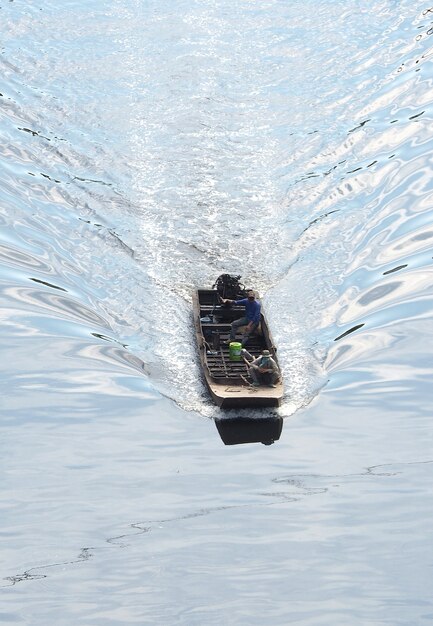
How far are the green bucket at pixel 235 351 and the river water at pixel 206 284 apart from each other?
1.26 metres

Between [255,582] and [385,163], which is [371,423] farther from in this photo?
[385,163]

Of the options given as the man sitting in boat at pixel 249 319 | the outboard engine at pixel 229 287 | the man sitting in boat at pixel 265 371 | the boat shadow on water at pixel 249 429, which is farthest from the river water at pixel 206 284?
the outboard engine at pixel 229 287

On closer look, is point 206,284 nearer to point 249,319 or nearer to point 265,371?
point 249,319

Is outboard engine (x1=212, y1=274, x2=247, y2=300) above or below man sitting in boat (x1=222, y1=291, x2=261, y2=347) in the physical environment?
above

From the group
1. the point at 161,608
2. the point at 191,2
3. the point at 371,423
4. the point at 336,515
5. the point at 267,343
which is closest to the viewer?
the point at 161,608

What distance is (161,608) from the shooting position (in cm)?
2264

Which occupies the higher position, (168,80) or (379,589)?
(168,80)

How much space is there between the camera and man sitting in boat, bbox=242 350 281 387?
3024cm

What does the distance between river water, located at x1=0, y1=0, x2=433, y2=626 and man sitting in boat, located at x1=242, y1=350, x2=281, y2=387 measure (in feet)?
2.96

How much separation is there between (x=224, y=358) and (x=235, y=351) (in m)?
0.46

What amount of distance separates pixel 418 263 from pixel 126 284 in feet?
31.9

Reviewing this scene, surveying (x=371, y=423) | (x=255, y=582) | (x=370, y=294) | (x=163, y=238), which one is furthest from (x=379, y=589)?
(x=163, y=238)

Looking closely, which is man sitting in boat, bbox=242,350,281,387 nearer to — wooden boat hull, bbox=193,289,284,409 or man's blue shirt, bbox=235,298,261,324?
wooden boat hull, bbox=193,289,284,409

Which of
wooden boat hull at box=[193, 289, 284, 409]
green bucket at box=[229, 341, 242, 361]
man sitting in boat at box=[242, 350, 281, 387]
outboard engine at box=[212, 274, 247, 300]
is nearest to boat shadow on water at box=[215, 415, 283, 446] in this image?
wooden boat hull at box=[193, 289, 284, 409]
